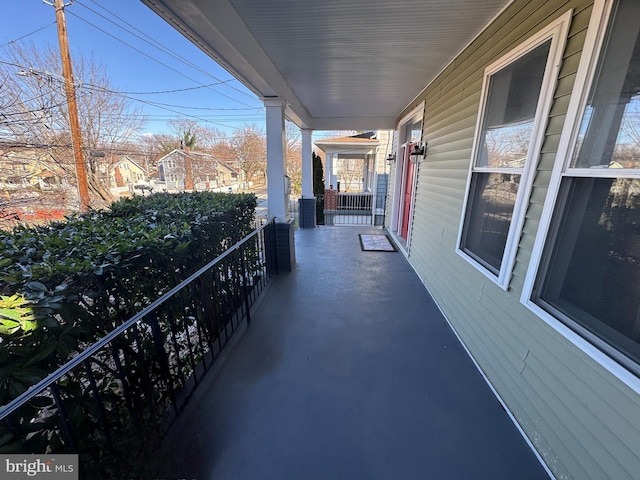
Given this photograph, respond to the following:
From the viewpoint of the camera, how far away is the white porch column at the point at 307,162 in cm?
678

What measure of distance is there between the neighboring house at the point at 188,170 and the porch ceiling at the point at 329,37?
53.6ft

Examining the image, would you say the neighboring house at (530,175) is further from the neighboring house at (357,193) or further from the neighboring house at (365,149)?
the neighboring house at (357,193)

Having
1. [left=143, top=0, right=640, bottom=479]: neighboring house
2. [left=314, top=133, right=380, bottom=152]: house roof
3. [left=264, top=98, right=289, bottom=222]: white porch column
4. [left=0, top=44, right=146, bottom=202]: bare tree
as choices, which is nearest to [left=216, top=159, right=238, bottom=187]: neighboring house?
[left=0, top=44, right=146, bottom=202]: bare tree

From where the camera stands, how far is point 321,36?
2303 millimetres

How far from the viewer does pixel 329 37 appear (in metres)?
2.32

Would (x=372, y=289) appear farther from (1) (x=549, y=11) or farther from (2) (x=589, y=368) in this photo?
(1) (x=549, y=11)

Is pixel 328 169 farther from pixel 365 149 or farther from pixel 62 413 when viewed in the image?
pixel 62 413

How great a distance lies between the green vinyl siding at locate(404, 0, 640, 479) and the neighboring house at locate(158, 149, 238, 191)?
17.7 m

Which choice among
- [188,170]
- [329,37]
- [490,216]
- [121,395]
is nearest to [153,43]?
[188,170]

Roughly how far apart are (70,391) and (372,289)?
3007 millimetres

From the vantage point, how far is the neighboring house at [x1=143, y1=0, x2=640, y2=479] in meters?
1.15

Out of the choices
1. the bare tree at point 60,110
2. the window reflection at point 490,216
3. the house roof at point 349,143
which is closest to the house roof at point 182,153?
the bare tree at point 60,110

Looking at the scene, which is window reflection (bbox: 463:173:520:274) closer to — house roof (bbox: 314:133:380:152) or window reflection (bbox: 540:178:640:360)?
window reflection (bbox: 540:178:640:360)

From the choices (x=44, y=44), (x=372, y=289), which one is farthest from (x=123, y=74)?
(x=372, y=289)
